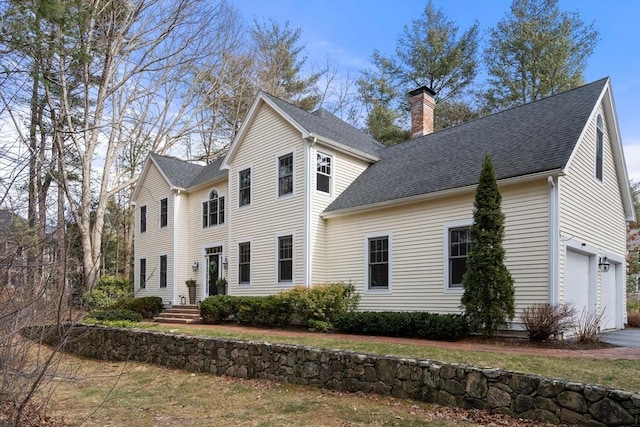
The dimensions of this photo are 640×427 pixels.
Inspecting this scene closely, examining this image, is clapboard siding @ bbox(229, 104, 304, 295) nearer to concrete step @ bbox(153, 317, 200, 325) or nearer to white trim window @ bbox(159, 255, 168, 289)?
concrete step @ bbox(153, 317, 200, 325)

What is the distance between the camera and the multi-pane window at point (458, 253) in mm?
10875

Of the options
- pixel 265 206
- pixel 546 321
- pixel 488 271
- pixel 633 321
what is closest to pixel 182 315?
pixel 265 206

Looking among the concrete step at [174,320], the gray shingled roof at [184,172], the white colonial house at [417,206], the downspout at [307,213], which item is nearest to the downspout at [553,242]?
the white colonial house at [417,206]

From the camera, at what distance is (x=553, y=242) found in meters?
9.45

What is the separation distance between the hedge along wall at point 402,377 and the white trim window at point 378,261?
5.15 m

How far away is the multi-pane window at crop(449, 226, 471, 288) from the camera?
10875mm

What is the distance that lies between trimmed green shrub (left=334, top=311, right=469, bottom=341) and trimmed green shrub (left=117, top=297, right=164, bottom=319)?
956cm

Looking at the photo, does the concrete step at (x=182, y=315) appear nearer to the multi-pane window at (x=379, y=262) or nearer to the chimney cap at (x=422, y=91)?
the multi-pane window at (x=379, y=262)

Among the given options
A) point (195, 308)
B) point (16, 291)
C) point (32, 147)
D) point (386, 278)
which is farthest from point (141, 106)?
point (16, 291)

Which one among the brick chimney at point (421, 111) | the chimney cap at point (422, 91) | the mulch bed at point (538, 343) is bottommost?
the mulch bed at point (538, 343)

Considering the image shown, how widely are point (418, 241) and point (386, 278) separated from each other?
1.46m

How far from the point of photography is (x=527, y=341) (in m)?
9.08

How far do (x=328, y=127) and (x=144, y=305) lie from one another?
9819 mm

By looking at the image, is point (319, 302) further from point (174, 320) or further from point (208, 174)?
point (208, 174)
